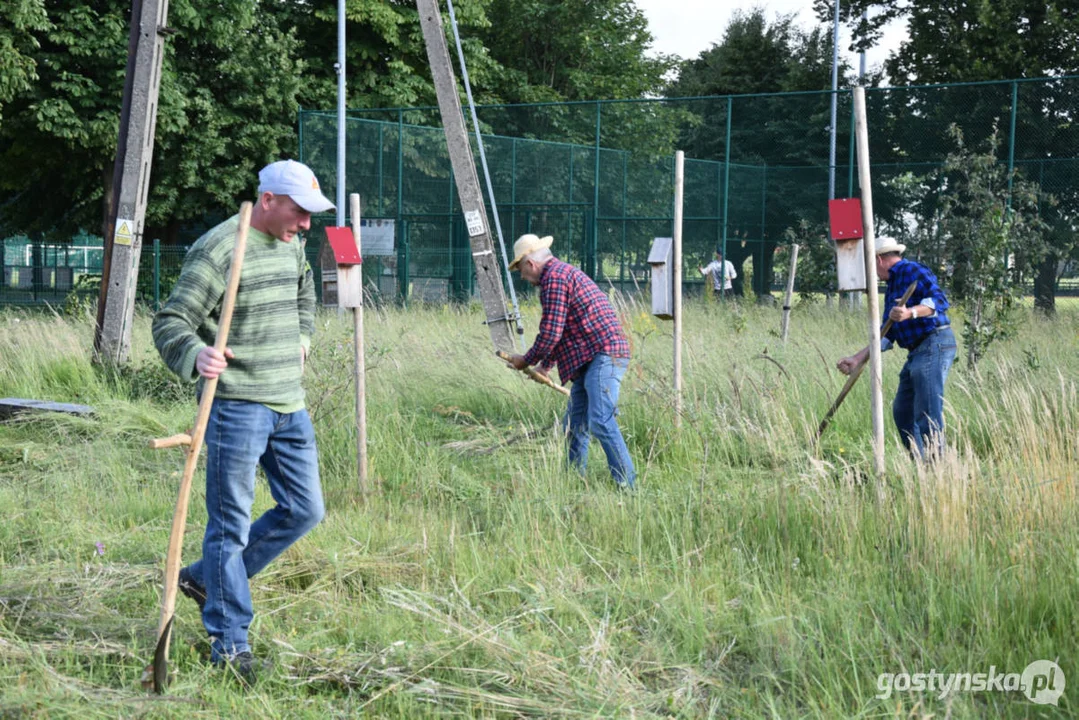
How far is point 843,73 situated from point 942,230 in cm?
2514

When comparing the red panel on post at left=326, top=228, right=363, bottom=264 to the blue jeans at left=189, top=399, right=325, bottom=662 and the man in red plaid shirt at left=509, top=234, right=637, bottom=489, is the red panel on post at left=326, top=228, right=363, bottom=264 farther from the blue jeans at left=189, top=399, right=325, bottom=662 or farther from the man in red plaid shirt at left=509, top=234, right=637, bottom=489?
the blue jeans at left=189, top=399, right=325, bottom=662

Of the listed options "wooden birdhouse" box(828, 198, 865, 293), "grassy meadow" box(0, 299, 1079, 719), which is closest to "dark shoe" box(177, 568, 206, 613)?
"grassy meadow" box(0, 299, 1079, 719)

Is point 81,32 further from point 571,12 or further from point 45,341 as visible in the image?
point 571,12

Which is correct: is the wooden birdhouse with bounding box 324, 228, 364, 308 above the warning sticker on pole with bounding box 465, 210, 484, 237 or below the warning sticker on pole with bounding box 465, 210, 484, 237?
below

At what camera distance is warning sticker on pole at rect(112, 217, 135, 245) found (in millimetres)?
9742

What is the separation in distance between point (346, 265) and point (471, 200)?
290cm

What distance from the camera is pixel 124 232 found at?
9.77m

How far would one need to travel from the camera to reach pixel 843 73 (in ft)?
113

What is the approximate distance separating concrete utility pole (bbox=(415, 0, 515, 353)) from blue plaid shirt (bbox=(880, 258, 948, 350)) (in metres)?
3.40

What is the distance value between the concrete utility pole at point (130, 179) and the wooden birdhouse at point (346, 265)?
410 cm

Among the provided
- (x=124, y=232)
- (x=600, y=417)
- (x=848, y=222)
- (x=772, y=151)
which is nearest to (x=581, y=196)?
(x=772, y=151)

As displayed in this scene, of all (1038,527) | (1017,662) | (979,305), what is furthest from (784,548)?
(979,305)

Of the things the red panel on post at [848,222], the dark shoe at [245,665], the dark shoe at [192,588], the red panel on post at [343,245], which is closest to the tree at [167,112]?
the red panel on post at [343,245]

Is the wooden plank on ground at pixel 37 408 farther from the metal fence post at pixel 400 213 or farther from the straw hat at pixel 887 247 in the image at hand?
the metal fence post at pixel 400 213
